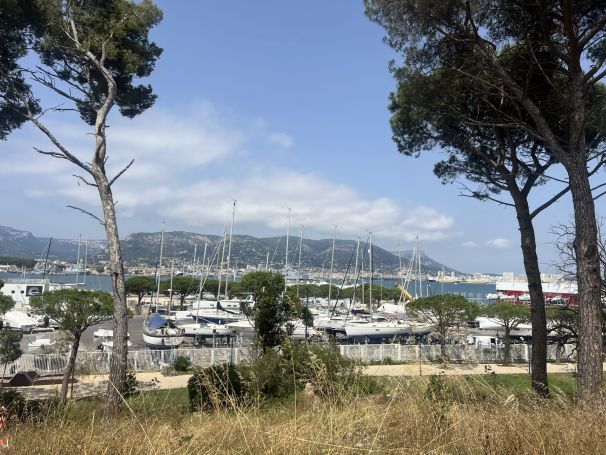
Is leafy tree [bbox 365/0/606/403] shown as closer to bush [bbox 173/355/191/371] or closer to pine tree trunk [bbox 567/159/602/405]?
pine tree trunk [bbox 567/159/602/405]

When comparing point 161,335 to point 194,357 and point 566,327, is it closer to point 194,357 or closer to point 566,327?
point 194,357

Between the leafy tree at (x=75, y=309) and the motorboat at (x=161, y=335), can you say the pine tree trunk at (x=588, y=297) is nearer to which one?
the leafy tree at (x=75, y=309)

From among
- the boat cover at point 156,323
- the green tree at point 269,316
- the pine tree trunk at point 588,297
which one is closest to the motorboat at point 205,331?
the boat cover at point 156,323

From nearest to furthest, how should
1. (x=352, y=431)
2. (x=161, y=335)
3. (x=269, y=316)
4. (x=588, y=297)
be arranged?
1. (x=352, y=431)
2. (x=588, y=297)
3. (x=269, y=316)
4. (x=161, y=335)

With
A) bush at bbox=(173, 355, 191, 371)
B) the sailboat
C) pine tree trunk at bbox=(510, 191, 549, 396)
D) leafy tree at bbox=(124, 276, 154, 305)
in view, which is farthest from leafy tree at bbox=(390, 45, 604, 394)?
leafy tree at bbox=(124, 276, 154, 305)

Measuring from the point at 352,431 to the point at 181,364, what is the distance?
17823 millimetres

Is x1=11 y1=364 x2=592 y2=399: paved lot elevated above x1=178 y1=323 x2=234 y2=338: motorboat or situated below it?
above

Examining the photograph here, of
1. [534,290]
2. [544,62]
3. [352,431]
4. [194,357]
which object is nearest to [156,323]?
[194,357]

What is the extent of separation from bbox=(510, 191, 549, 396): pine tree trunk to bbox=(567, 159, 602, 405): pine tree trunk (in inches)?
77.9

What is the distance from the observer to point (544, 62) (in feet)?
22.4

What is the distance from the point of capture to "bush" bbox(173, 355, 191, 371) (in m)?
19.2

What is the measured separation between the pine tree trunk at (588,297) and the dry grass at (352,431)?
2.43 metres

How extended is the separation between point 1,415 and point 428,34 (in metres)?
7.08

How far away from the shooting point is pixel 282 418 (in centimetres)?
342
